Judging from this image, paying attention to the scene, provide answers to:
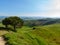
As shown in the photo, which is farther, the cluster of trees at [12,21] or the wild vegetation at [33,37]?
the cluster of trees at [12,21]

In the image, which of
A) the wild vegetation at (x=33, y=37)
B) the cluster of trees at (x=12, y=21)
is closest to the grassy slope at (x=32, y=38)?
the wild vegetation at (x=33, y=37)

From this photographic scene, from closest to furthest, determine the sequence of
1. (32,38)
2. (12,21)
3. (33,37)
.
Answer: (32,38) < (33,37) < (12,21)

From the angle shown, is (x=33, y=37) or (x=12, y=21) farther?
(x=12, y=21)

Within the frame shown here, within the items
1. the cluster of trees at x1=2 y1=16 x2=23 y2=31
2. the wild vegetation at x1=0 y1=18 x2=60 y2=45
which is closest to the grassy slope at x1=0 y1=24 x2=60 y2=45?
the wild vegetation at x1=0 y1=18 x2=60 y2=45

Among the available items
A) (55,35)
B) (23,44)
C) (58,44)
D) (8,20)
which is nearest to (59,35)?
(55,35)

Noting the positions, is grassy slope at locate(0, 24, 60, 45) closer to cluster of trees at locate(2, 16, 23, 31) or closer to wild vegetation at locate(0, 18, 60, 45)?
wild vegetation at locate(0, 18, 60, 45)

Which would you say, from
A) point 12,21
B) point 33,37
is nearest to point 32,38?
point 33,37

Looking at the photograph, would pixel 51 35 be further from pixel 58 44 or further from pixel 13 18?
pixel 13 18

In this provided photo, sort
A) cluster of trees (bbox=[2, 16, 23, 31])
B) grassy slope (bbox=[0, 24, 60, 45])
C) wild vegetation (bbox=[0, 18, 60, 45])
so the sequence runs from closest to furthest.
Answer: grassy slope (bbox=[0, 24, 60, 45]), wild vegetation (bbox=[0, 18, 60, 45]), cluster of trees (bbox=[2, 16, 23, 31])

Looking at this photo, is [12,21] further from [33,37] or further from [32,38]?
[32,38]

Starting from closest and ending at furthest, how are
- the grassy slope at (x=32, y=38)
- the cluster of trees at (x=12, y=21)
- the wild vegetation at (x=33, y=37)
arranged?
1. the grassy slope at (x=32, y=38)
2. the wild vegetation at (x=33, y=37)
3. the cluster of trees at (x=12, y=21)

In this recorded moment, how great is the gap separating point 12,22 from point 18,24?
14.1 feet

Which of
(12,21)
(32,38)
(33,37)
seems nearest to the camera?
(32,38)

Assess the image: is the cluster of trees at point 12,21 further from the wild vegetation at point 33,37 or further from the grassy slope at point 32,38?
the grassy slope at point 32,38
